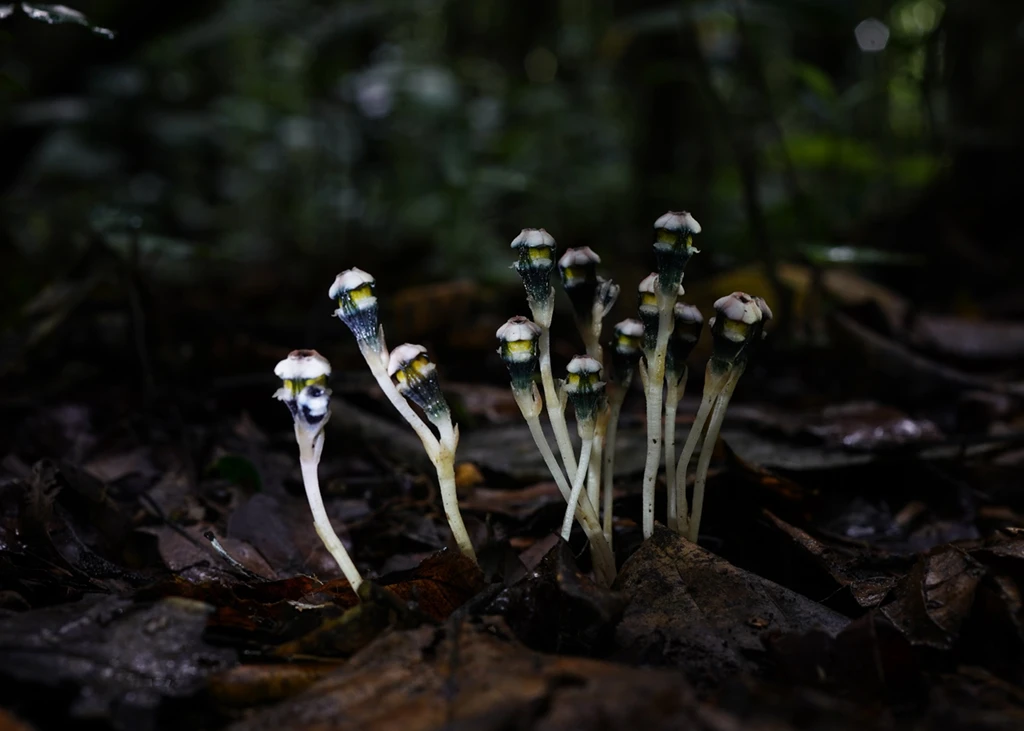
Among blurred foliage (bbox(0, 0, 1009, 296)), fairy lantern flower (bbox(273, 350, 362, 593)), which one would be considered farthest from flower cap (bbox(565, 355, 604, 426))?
blurred foliage (bbox(0, 0, 1009, 296))

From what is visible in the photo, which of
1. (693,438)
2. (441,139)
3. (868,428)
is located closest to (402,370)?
(693,438)

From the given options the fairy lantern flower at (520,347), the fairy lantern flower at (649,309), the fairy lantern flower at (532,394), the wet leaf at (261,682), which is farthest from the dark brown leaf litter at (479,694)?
the fairy lantern flower at (649,309)

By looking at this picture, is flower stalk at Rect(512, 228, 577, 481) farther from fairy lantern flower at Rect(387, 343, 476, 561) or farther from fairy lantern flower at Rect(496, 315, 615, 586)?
fairy lantern flower at Rect(387, 343, 476, 561)

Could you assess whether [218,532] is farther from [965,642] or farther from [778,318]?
[778,318]

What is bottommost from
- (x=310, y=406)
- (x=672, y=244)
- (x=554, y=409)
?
(x=554, y=409)

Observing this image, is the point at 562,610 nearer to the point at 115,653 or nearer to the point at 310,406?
the point at 310,406

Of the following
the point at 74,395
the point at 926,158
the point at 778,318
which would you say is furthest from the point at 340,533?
the point at 926,158

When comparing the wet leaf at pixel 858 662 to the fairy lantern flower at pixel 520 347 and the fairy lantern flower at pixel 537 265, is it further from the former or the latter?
the fairy lantern flower at pixel 537 265
